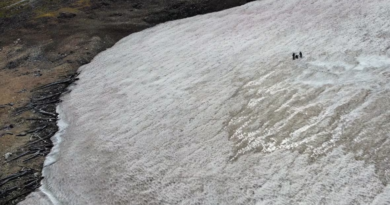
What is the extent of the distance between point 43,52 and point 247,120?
16514 mm

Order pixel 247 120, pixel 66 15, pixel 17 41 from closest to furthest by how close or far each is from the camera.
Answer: pixel 247 120
pixel 17 41
pixel 66 15

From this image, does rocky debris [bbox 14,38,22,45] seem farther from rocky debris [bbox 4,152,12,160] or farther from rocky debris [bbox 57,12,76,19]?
rocky debris [bbox 4,152,12,160]

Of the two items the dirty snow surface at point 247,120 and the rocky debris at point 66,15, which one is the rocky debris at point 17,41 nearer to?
the rocky debris at point 66,15

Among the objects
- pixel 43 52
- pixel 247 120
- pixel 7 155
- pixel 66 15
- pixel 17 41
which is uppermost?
pixel 66 15

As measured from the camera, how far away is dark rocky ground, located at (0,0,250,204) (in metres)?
14.4

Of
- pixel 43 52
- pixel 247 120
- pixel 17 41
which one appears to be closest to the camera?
pixel 247 120

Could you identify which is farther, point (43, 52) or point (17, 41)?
point (17, 41)

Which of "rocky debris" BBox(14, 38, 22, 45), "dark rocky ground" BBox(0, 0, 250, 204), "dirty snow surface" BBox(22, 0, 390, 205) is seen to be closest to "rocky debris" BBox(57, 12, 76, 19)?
"dark rocky ground" BBox(0, 0, 250, 204)

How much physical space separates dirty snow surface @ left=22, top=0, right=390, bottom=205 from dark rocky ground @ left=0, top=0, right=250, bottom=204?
3.26ft

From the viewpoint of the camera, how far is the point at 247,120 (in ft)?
41.7

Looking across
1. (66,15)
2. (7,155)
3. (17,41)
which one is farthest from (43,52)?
(7,155)

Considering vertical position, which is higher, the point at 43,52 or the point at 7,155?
the point at 43,52

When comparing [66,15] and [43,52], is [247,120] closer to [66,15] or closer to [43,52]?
[43,52]

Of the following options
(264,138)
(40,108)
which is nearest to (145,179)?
(264,138)
